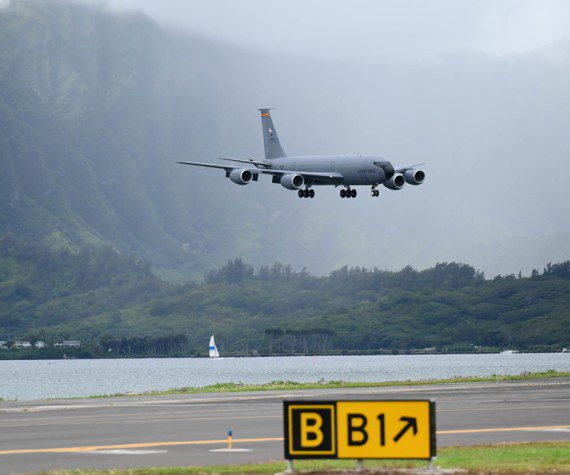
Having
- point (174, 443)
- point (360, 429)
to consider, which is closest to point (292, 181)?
point (174, 443)

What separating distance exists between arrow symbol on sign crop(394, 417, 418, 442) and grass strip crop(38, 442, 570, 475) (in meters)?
3.28

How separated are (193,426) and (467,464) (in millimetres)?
21938

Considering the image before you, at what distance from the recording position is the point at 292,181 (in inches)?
4082

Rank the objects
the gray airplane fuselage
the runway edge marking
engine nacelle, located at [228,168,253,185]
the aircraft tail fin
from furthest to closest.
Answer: the aircraft tail fin, engine nacelle, located at [228,168,253,185], the gray airplane fuselage, the runway edge marking

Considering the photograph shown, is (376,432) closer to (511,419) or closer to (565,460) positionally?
(565,460)

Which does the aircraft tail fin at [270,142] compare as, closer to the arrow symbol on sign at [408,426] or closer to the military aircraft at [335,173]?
the military aircraft at [335,173]

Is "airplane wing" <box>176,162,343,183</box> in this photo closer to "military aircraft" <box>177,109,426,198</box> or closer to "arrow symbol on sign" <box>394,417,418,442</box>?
"military aircraft" <box>177,109,426,198</box>

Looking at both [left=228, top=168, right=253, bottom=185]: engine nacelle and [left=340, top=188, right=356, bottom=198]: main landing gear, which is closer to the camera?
[left=340, top=188, right=356, bottom=198]: main landing gear

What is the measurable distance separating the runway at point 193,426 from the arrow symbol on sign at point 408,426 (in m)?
9.56

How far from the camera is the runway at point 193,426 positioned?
42.9 metres

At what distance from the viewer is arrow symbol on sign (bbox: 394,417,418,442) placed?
105ft

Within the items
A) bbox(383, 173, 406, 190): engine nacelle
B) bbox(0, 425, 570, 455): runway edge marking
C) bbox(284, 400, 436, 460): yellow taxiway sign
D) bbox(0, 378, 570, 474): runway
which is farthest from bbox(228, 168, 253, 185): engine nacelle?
bbox(284, 400, 436, 460): yellow taxiway sign

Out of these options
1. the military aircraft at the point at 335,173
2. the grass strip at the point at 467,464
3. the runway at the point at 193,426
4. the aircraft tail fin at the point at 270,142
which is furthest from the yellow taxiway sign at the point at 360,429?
the aircraft tail fin at the point at 270,142

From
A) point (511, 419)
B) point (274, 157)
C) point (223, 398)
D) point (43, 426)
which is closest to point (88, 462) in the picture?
point (43, 426)
